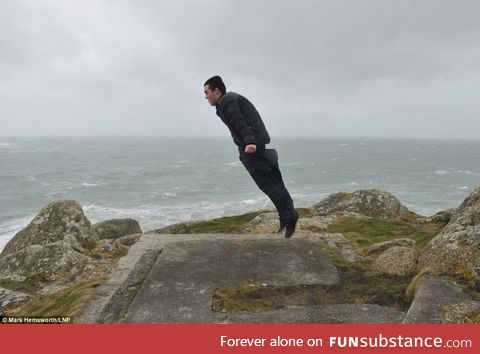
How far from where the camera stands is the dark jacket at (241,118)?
18.9ft

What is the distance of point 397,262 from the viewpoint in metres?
5.28

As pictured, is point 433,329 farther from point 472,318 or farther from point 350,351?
point 350,351

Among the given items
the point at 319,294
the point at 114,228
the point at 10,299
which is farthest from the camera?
the point at 114,228

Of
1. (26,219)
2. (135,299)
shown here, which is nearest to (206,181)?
(26,219)

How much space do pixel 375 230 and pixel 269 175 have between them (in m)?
4.70

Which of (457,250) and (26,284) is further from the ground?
(457,250)

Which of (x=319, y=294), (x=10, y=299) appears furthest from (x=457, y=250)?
(x=10, y=299)

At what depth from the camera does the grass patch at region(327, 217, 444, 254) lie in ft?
27.4

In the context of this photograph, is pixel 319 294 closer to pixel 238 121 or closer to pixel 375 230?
pixel 238 121

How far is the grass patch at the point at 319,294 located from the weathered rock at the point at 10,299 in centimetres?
413

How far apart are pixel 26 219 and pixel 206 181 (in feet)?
123

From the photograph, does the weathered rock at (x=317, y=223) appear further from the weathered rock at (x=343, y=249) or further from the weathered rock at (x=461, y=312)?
the weathered rock at (x=461, y=312)

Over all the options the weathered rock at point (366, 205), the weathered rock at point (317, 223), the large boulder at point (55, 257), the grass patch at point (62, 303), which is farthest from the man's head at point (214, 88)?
the weathered rock at point (366, 205)

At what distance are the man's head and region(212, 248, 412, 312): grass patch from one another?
3047mm
